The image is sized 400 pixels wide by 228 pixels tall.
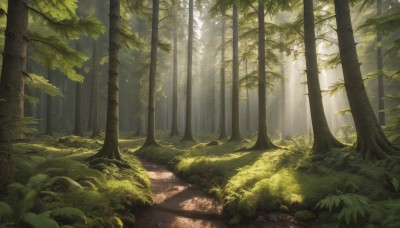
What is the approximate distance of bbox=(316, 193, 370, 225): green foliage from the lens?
462 centimetres

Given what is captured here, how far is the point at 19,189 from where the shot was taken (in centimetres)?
463

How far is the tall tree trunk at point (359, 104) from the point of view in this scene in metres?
7.18

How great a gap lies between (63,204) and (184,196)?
3952 millimetres

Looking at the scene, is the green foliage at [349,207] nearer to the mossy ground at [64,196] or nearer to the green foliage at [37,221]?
the mossy ground at [64,196]

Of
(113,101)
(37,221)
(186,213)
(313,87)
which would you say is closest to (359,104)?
(313,87)

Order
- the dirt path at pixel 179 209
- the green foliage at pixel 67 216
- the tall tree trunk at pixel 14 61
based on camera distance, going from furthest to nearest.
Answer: the dirt path at pixel 179 209, the tall tree trunk at pixel 14 61, the green foliage at pixel 67 216

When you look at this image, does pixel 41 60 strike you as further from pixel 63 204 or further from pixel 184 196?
pixel 184 196

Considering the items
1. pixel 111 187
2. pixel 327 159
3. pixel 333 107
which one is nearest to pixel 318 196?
pixel 327 159

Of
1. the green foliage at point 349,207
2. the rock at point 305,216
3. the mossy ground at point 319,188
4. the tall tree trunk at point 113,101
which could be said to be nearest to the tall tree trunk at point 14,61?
the tall tree trunk at point 113,101

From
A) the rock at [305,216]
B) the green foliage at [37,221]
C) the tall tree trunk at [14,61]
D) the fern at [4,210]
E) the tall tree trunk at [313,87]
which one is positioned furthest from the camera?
the tall tree trunk at [313,87]

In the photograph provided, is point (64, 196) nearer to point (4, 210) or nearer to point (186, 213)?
point (4, 210)

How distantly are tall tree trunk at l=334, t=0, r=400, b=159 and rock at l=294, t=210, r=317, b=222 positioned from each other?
2.87m

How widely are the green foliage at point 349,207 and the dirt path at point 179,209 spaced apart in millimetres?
2292

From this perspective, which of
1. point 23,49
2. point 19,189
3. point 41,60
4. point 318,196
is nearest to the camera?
point 19,189
